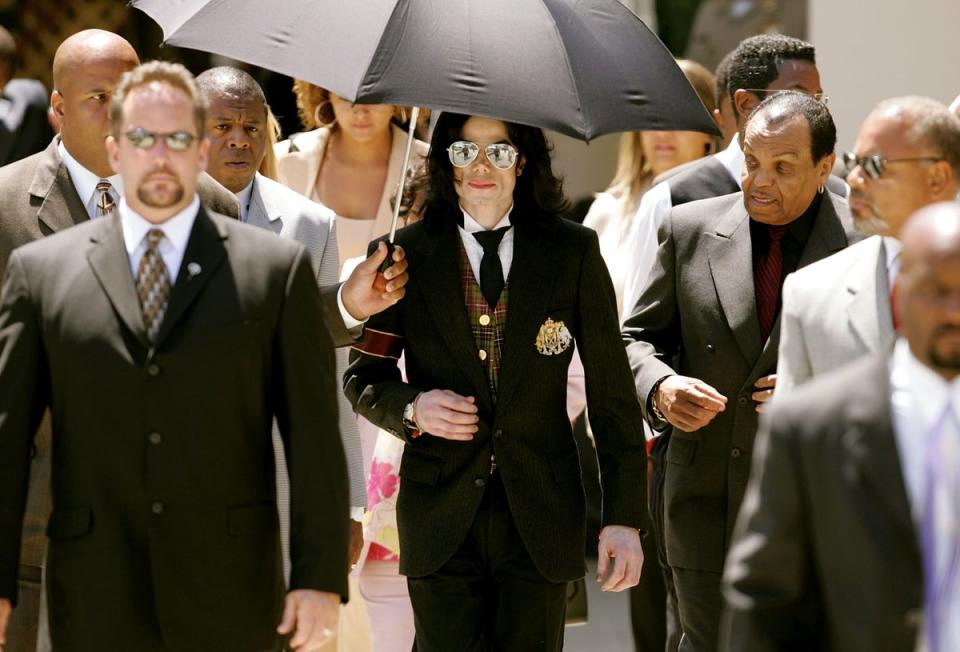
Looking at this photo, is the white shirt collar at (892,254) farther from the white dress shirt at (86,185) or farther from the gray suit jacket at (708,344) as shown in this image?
the white dress shirt at (86,185)

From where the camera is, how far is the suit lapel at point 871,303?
413cm

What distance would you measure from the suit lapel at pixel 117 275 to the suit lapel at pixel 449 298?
1.16m

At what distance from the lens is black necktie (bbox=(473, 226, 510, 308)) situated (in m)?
5.18

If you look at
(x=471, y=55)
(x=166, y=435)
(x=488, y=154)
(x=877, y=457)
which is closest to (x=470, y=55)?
(x=471, y=55)

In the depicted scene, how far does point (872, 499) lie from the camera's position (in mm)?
3299

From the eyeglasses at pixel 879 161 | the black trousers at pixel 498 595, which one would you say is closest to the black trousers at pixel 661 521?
the black trousers at pixel 498 595

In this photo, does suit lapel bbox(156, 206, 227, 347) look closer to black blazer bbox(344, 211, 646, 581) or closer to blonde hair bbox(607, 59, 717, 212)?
black blazer bbox(344, 211, 646, 581)

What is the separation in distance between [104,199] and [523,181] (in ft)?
3.96

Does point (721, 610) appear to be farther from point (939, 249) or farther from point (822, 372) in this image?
point (939, 249)

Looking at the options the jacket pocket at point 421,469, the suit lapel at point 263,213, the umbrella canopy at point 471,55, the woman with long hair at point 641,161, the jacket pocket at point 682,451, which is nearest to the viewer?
the umbrella canopy at point 471,55

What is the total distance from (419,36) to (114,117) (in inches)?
41.7

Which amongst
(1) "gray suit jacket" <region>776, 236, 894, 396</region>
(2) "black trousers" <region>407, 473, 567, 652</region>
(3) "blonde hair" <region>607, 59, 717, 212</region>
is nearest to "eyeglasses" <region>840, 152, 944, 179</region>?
(1) "gray suit jacket" <region>776, 236, 894, 396</region>

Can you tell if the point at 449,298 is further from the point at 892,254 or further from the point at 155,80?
the point at 892,254

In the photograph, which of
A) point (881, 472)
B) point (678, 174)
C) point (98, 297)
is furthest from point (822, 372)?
point (678, 174)
